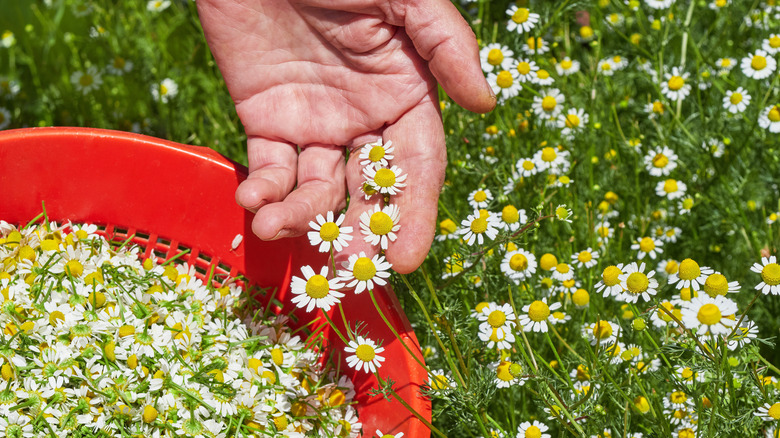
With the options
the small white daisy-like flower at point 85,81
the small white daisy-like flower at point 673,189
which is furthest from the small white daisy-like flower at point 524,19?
the small white daisy-like flower at point 85,81

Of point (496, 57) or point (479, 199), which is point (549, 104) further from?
point (479, 199)

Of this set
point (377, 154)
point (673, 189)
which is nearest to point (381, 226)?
point (377, 154)

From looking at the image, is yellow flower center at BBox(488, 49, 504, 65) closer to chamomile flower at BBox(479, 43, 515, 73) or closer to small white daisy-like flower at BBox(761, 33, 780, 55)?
chamomile flower at BBox(479, 43, 515, 73)

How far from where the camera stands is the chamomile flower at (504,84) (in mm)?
2088

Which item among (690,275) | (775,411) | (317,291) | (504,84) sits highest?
(504,84)

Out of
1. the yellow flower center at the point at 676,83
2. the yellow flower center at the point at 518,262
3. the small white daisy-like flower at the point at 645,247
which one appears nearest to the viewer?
the yellow flower center at the point at 518,262

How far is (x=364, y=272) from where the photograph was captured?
141 centimetres

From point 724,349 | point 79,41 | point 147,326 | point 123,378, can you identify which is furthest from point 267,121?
point 79,41

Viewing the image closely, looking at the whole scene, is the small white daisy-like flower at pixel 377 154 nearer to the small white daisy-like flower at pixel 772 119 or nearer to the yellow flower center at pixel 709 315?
the yellow flower center at pixel 709 315

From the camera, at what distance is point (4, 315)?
1729 millimetres

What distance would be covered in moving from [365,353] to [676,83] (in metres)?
1.39

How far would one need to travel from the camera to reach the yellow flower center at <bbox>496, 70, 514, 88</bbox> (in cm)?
209

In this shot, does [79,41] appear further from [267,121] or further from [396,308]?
[396,308]

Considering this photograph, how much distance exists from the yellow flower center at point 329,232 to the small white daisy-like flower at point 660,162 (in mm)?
1126
